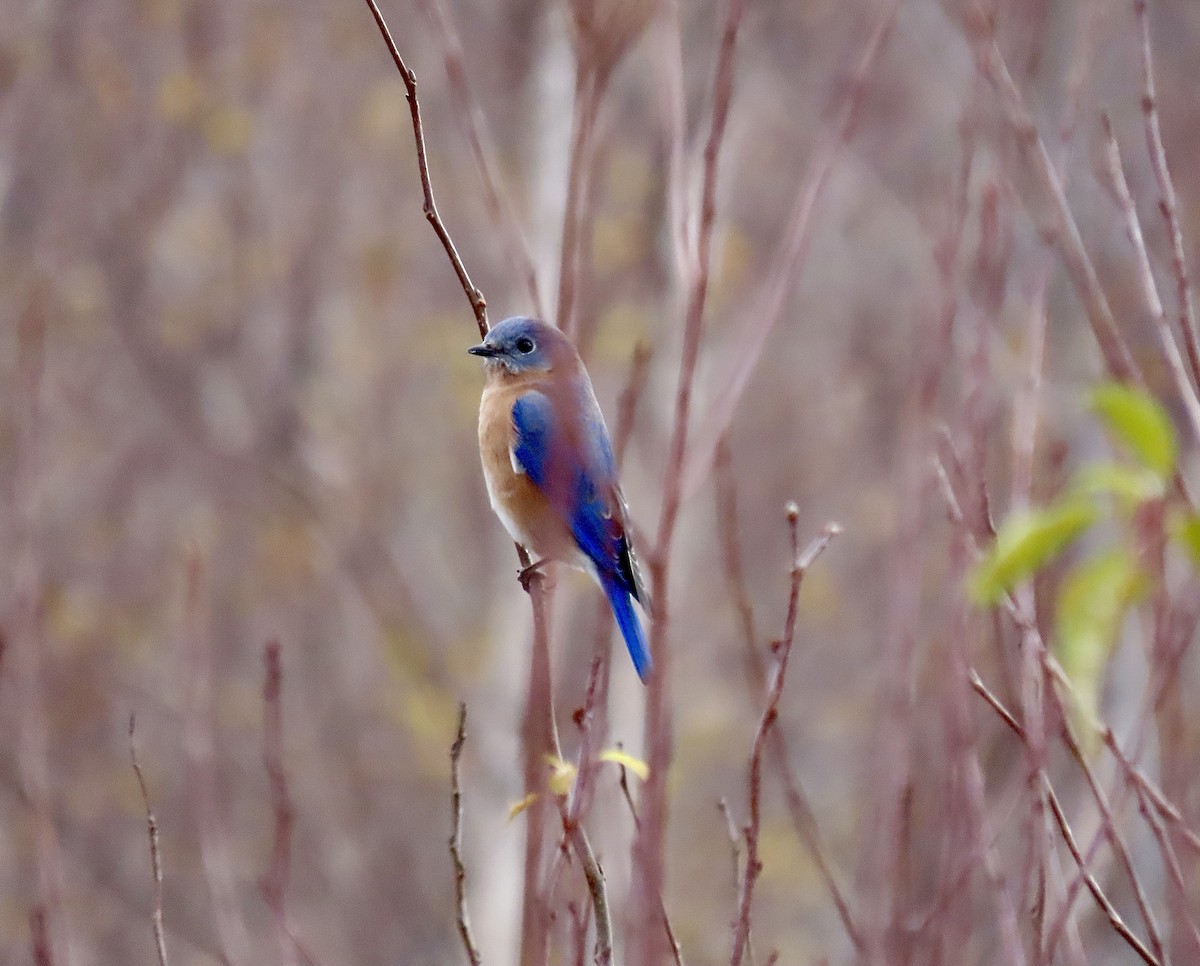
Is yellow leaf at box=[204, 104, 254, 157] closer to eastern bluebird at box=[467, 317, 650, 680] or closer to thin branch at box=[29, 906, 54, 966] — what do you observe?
eastern bluebird at box=[467, 317, 650, 680]

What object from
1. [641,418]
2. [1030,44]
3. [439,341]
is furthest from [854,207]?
[1030,44]

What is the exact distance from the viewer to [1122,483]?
39.5 inches

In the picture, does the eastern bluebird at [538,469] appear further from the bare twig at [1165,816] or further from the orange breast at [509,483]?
the bare twig at [1165,816]

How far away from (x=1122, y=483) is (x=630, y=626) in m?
2.45

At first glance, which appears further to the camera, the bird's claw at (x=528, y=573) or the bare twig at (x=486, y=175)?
the bird's claw at (x=528, y=573)

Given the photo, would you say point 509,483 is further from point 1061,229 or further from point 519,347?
point 1061,229

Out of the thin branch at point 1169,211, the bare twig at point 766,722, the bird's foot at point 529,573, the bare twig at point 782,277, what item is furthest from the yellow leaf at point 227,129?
the bare twig at point 782,277

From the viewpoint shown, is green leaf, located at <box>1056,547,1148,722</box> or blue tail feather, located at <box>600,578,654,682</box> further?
blue tail feather, located at <box>600,578,654,682</box>

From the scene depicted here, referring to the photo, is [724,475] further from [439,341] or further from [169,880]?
[169,880]

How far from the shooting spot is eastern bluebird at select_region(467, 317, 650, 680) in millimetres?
3555

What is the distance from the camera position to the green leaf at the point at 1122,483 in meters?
0.99

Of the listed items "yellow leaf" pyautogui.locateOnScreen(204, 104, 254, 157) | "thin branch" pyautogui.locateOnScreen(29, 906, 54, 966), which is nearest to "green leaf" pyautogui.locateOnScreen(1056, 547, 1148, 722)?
"thin branch" pyautogui.locateOnScreen(29, 906, 54, 966)

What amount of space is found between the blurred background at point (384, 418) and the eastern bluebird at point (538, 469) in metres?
4.49

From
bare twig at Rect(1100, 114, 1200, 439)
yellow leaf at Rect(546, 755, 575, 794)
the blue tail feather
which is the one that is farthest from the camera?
the blue tail feather
